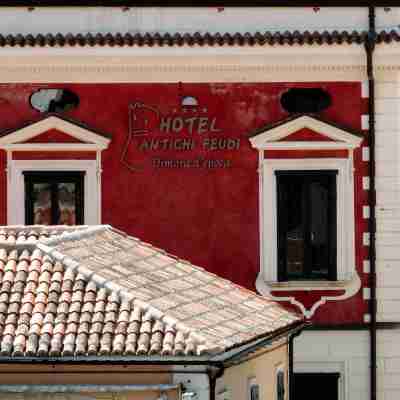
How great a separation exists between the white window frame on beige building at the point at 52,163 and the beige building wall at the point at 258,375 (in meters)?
5.45

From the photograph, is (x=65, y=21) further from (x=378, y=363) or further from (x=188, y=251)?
(x=378, y=363)

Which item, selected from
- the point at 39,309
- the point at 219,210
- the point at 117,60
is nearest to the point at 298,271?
the point at 219,210

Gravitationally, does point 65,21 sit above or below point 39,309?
above

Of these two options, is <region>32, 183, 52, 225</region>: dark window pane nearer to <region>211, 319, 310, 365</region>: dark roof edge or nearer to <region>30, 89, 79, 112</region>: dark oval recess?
<region>30, 89, 79, 112</region>: dark oval recess

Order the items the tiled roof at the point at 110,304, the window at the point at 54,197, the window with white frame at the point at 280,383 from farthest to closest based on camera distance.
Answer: the window at the point at 54,197
the window with white frame at the point at 280,383
the tiled roof at the point at 110,304

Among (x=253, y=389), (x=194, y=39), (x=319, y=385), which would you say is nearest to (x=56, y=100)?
(x=194, y=39)

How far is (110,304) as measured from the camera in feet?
92.2

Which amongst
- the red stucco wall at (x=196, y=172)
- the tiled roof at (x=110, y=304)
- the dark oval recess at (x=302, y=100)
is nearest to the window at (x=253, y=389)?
the tiled roof at (x=110, y=304)

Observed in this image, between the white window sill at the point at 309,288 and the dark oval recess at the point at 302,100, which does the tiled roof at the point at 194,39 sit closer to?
the dark oval recess at the point at 302,100

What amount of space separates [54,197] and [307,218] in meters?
3.74

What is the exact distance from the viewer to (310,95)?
122ft

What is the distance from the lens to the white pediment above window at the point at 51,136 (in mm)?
37031

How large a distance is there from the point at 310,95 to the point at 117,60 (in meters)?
2.90
